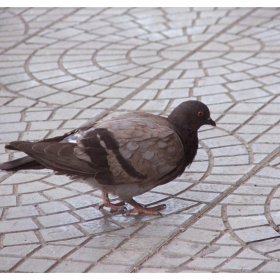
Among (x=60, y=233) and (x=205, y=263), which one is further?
(x=60, y=233)

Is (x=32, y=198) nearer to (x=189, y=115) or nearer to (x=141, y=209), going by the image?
(x=141, y=209)

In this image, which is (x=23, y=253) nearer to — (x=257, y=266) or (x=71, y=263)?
(x=71, y=263)

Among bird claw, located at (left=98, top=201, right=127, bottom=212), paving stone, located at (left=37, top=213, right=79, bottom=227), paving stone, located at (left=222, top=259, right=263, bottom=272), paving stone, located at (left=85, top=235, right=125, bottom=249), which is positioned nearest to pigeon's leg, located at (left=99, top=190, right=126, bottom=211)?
bird claw, located at (left=98, top=201, right=127, bottom=212)

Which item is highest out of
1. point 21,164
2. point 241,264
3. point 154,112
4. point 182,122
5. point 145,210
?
point 182,122

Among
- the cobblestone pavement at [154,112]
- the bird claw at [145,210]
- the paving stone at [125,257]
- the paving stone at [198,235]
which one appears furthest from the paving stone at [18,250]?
the paving stone at [198,235]

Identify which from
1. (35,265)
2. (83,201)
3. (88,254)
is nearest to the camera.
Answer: (35,265)

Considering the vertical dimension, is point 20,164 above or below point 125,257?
above

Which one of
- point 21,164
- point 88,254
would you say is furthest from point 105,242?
point 21,164
